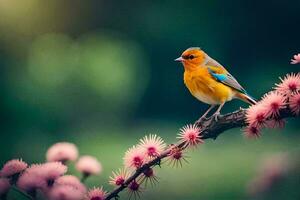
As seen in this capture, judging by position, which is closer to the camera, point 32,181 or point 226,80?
point 32,181

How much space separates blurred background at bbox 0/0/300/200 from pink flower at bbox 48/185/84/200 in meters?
1.12

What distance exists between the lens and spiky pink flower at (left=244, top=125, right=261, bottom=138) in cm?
65

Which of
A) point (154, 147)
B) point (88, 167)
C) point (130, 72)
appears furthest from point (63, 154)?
point (130, 72)

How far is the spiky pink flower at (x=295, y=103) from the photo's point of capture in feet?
2.08

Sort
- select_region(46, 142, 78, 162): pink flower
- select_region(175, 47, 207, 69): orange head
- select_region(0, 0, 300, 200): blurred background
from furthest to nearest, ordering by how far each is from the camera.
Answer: select_region(0, 0, 300, 200): blurred background < select_region(175, 47, 207, 69): orange head < select_region(46, 142, 78, 162): pink flower

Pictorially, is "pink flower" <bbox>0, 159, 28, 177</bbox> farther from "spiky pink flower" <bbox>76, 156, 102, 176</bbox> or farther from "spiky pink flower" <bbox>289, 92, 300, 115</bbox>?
"spiky pink flower" <bbox>289, 92, 300, 115</bbox>

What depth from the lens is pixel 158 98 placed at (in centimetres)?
310

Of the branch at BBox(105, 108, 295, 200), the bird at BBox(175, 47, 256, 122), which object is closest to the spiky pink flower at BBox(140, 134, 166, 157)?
the branch at BBox(105, 108, 295, 200)

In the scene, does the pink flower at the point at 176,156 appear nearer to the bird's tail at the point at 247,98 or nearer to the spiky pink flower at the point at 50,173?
the spiky pink flower at the point at 50,173

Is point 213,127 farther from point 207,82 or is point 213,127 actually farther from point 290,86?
point 207,82

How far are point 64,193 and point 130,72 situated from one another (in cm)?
233

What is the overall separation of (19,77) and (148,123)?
706 mm

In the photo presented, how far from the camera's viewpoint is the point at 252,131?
2.15 ft

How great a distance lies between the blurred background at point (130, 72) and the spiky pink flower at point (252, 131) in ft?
3.68
